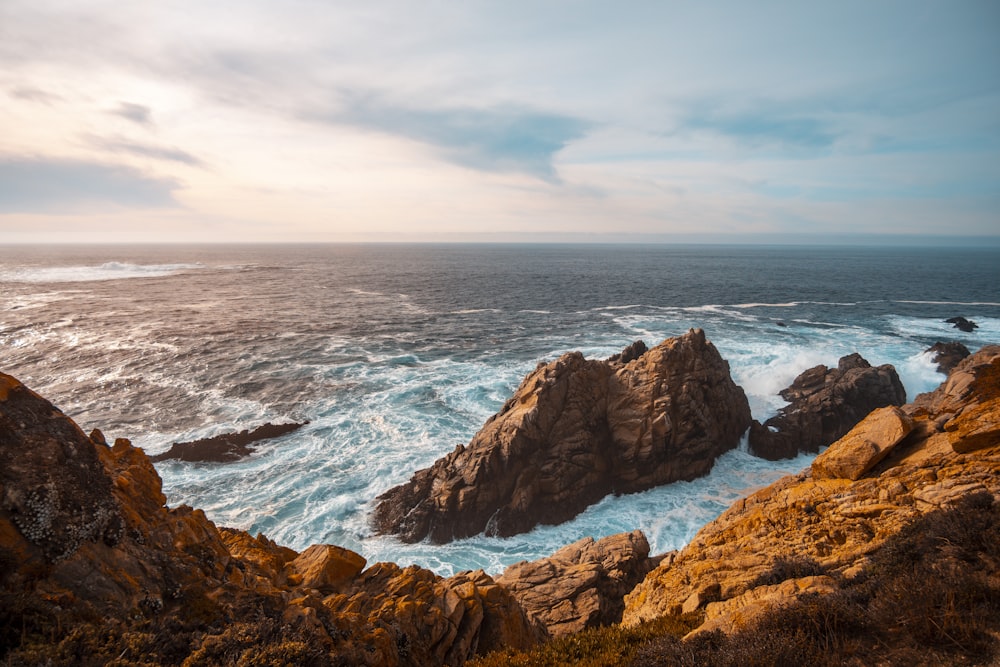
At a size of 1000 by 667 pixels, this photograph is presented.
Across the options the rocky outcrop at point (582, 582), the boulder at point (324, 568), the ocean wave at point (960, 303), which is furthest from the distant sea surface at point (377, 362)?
the boulder at point (324, 568)

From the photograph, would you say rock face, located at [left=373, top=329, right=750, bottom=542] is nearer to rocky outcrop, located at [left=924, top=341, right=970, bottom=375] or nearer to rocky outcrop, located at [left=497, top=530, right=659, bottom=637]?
rocky outcrop, located at [left=497, top=530, right=659, bottom=637]

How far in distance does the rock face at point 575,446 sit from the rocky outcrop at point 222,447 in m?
10.9

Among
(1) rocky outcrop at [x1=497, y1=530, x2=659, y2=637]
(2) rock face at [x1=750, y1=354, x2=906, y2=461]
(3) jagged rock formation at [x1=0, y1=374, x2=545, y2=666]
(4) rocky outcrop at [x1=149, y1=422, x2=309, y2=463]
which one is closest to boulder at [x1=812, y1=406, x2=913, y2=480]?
(1) rocky outcrop at [x1=497, y1=530, x2=659, y2=637]

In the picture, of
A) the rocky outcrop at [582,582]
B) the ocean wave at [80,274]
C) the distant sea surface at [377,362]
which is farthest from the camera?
the ocean wave at [80,274]

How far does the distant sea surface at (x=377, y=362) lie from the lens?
24000 millimetres

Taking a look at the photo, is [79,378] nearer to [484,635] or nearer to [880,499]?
[484,635]

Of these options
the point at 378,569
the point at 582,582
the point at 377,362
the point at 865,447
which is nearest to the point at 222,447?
the point at 377,362

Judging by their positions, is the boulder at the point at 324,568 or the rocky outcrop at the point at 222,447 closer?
the boulder at the point at 324,568

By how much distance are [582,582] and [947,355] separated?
4603 centimetres

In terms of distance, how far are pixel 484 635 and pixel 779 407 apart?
32918mm

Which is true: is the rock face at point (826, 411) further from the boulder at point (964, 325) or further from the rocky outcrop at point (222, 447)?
the boulder at point (964, 325)

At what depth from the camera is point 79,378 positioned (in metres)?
38.5

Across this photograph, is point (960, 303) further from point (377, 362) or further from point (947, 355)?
Result: point (377, 362)

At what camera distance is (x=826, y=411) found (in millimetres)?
31312
